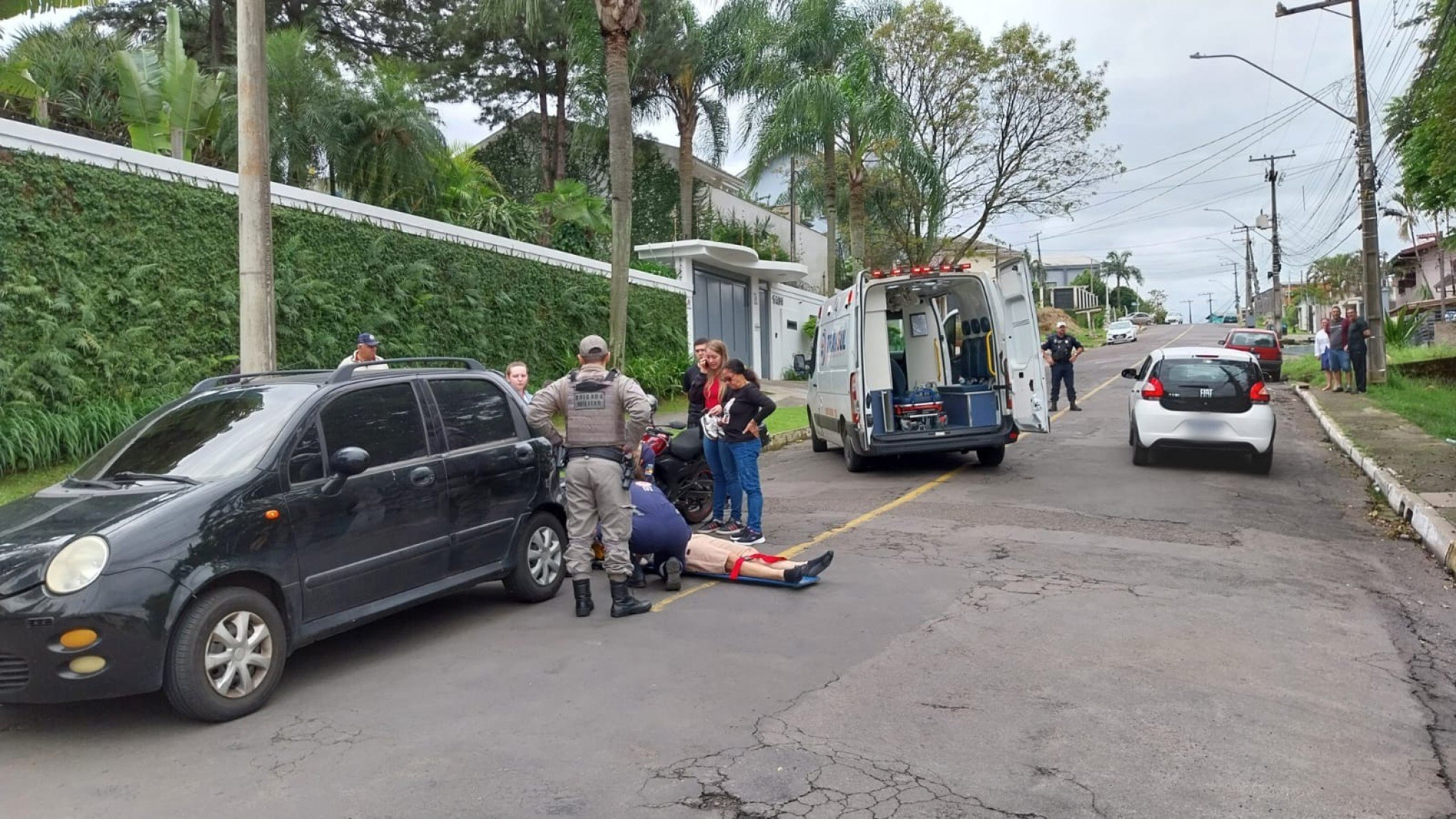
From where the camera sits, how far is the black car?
4383mm

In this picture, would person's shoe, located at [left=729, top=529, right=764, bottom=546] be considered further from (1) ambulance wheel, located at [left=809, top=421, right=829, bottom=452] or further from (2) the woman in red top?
(1) ambulance wheel, located at [left=809, top=421, right=829, bottom=452]

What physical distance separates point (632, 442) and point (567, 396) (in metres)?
0.49

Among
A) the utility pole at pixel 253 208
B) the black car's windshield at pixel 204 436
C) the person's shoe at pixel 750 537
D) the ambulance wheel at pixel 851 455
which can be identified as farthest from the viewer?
the ambulance wheel at pixel 851 455

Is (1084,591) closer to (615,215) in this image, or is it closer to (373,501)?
(373,501)

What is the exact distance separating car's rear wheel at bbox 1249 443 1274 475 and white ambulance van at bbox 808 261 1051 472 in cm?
260

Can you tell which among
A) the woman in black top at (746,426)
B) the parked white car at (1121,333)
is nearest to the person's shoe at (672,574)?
the woman in black top at (746,426)

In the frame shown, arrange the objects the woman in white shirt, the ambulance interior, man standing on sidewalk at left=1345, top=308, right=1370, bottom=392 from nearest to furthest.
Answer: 1. the ambulance interior
2. man standing on sidewalk at left=1345, top=308, right=1370, bottom=392
3. the woman in white shirt

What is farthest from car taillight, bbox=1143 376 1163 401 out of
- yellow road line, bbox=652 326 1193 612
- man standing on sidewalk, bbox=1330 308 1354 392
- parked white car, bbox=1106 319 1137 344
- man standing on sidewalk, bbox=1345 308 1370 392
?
parked white car, bbox=1106 319 1137 344

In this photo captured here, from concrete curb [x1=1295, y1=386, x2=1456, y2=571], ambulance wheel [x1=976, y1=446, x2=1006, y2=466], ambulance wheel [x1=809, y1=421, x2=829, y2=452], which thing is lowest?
concrete curb [x1=1295, y1=386, x2=1456, y2=571]

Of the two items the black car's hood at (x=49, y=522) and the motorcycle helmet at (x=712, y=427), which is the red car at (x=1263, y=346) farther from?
the black car's hood at (x=49, y=522)

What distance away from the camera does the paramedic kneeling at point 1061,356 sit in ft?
62.2

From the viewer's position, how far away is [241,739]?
15.0 feet

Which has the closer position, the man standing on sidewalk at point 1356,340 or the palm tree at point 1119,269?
the man standing on sidewalk at point 1356,340

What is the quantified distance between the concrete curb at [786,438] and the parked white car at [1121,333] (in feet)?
158
